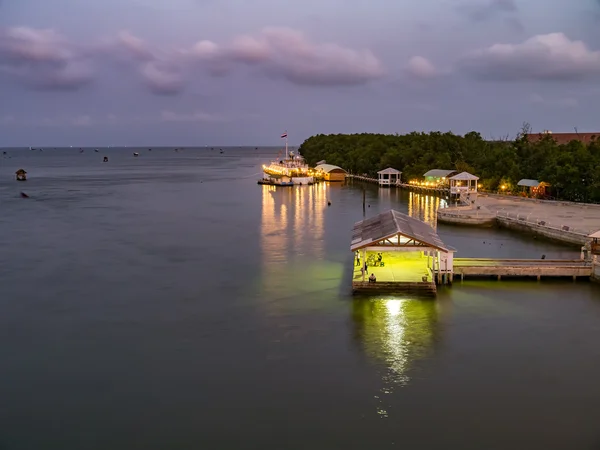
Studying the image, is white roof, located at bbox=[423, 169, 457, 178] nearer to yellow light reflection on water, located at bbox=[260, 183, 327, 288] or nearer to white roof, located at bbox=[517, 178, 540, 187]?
white roof, located at bbox=[517, 178, 540, 187]

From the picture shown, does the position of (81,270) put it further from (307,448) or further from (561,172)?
(561,172)

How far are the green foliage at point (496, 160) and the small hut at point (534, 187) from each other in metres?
0.69

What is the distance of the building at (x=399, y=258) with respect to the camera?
2706 cm

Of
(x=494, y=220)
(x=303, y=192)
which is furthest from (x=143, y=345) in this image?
(x=303, y=192)

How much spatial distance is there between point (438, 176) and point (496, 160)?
862 cm

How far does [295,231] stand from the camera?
4831 cm


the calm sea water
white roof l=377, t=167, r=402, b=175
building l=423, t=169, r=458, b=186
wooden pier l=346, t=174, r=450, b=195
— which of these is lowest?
the calm sea water

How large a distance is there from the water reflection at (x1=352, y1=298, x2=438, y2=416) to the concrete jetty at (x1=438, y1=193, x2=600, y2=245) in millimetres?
19242

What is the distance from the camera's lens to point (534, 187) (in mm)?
62812

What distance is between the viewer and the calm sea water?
16.3 meters

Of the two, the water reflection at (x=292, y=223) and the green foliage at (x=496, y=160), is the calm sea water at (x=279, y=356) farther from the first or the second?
the green foliage at (x=496, y=160)

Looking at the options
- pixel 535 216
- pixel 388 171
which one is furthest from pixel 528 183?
pixel 388 171

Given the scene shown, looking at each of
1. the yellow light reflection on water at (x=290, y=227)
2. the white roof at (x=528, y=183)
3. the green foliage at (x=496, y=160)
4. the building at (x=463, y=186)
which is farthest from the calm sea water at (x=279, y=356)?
the building at (x=463, y=186)

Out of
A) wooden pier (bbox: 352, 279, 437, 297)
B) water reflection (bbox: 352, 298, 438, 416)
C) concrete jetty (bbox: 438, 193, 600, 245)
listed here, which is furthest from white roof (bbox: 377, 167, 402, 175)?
water reflection (bbox: 352, 298, 438, 416)
